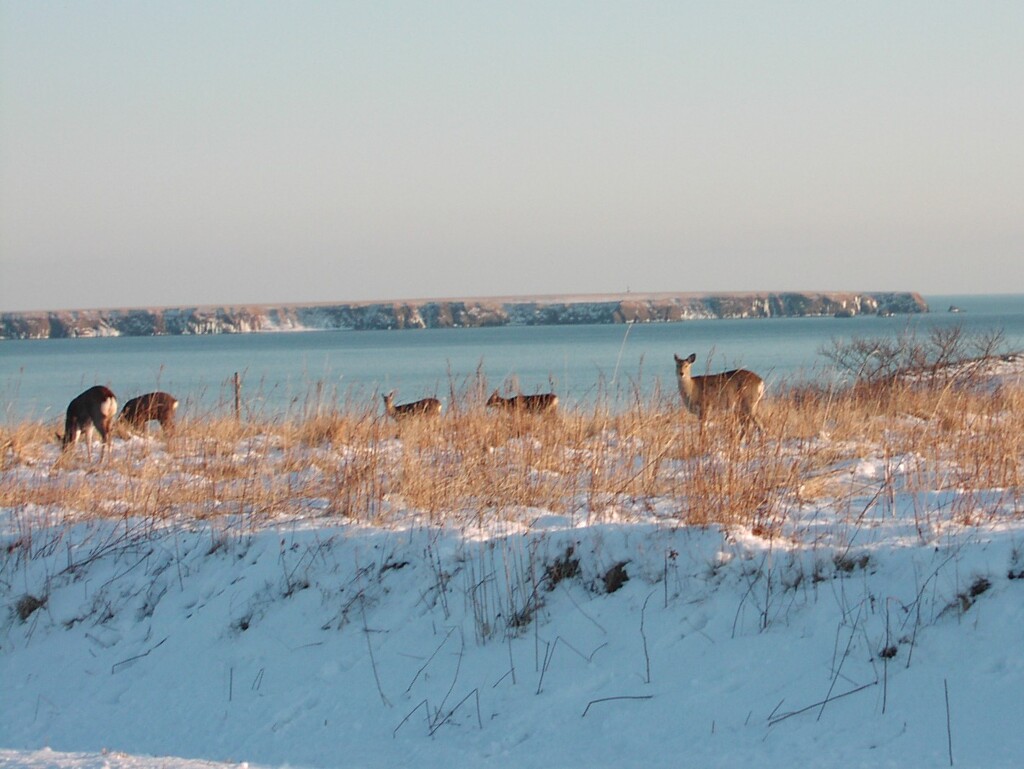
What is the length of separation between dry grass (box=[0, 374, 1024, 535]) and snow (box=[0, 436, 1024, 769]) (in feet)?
1.00

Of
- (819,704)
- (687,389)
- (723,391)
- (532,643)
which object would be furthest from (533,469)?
(687,389)

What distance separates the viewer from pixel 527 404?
15.7m

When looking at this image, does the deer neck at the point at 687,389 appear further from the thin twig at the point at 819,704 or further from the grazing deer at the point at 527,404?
the thin twig at the point at 819,704

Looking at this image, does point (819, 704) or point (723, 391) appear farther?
point (723, 391)

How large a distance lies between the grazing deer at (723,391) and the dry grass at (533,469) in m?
0.53

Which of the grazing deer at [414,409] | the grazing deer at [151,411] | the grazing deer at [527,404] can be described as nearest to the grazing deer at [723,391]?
the grazing deer at [527,404]

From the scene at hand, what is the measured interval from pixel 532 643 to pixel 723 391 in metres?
7.48

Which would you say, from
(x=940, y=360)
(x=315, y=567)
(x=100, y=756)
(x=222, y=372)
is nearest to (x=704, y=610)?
(x=315, y=567)

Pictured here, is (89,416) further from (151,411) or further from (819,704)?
(819,704)

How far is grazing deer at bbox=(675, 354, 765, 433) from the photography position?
13197 millimetres

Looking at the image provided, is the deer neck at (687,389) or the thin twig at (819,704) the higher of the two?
the deer neck at (687,389)

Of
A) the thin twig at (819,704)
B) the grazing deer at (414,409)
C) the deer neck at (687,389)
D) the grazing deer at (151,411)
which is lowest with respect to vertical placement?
the thin twig at (819,704)

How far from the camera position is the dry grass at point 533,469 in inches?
320

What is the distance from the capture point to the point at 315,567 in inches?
297
